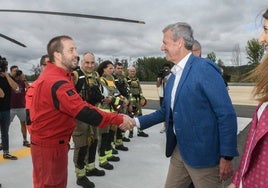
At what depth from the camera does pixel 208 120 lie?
2562mm

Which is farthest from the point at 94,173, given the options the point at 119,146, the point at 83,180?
the point at 119,146

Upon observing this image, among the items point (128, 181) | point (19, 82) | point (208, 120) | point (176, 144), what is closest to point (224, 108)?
point (208, 120)

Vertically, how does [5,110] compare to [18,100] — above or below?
below

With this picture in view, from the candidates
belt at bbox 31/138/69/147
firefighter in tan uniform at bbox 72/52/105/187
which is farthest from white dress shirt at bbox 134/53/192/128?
firefighter in tan uniform at bbox 72/52/105/187

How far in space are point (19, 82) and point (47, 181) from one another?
17.2 ft

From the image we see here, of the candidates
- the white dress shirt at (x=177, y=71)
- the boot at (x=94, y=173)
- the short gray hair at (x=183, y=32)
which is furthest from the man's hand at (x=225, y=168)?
the boot at (x=94, y=173)

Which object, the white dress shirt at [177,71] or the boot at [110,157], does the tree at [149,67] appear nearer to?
the boot at [110,157]

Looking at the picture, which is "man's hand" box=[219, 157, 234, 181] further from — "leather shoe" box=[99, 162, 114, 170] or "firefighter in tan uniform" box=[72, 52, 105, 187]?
"leather shoe" box=[99, 162, 114, 170]

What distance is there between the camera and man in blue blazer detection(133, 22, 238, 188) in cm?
250

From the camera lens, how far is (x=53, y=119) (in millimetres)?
2934

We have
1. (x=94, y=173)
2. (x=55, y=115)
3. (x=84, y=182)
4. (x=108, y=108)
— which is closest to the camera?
(x=55, y=115)

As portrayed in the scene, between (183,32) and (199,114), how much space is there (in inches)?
29.5

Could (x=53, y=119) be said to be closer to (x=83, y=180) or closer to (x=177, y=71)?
(x=177, y=71)

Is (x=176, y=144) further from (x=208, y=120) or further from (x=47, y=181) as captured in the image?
(x=47, y=181)
